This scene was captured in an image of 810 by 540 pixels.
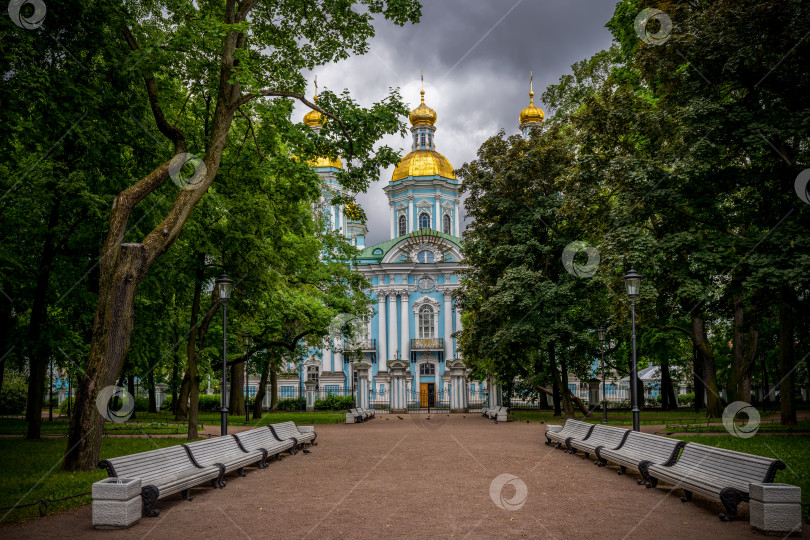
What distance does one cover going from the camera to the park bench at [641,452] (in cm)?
899

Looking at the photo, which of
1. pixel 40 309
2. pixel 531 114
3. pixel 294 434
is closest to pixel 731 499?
pixel 294 434

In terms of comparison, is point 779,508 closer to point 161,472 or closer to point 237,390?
point 161,472

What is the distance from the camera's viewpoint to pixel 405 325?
143 ft

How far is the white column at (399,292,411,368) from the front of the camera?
43.1 metres

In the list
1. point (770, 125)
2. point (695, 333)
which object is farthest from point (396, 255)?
point (770, 125)

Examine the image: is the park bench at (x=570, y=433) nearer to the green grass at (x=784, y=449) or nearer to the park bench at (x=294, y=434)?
the green grass at (x=784, y=449)

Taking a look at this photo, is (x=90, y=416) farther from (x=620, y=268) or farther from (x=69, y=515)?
(x=620, y=268)

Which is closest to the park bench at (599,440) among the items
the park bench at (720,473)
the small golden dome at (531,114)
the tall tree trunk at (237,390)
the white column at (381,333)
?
the park bench at (720,473)

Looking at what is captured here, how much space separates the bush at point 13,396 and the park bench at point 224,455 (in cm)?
2926

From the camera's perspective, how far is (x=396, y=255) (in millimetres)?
44156

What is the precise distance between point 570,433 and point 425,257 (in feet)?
101

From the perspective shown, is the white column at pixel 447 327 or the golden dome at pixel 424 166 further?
the golden dome at pixel 424 166

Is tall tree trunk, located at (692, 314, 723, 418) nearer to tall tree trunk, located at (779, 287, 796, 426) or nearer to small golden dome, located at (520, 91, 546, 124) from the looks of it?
tall tree trunk, located at (779, 287, 796, 426)

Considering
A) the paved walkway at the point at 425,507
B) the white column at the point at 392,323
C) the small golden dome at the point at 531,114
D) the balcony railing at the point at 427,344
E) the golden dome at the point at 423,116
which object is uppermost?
the golden dome at the point at 423,116
